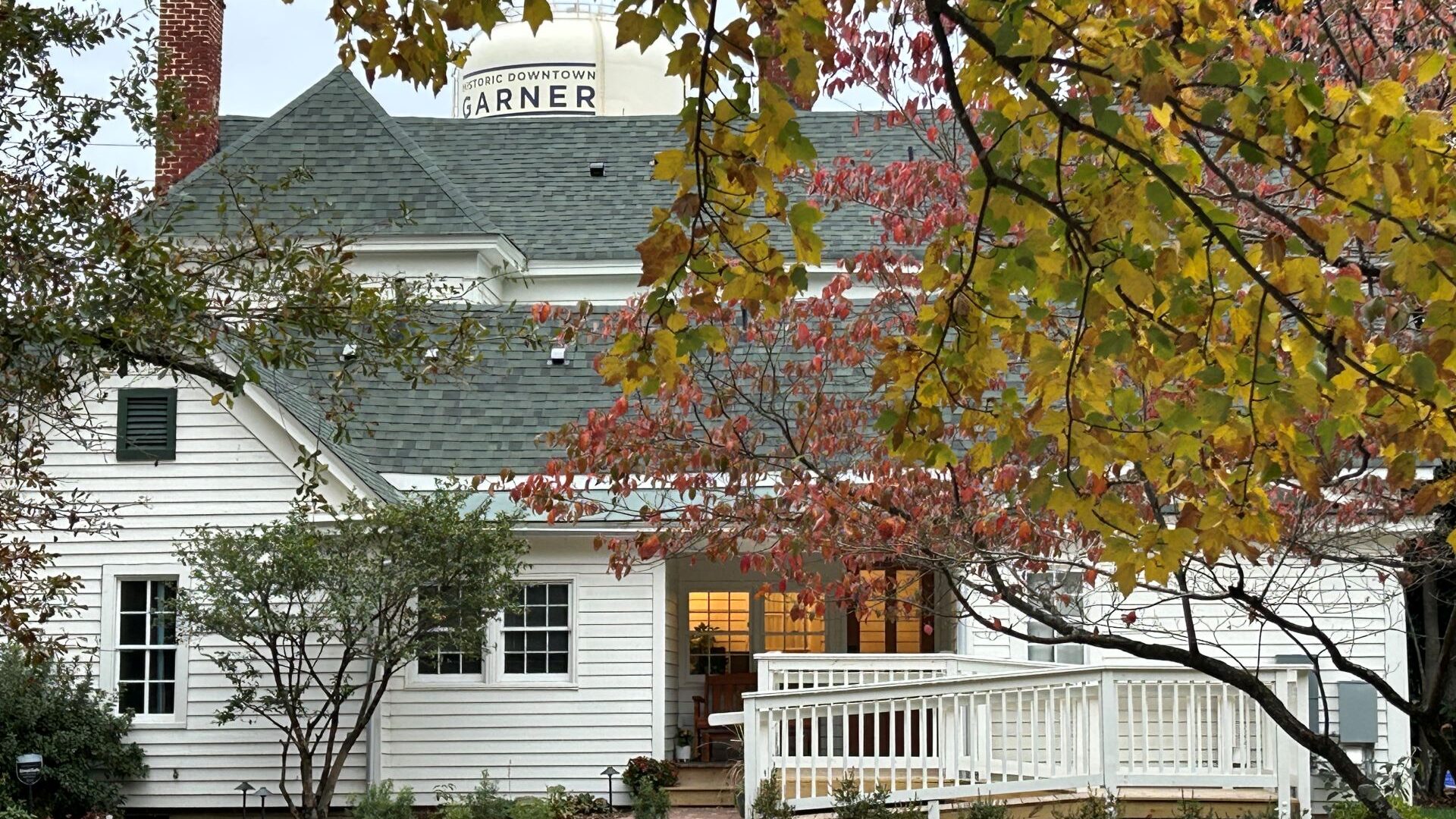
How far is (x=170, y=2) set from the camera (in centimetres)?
2353

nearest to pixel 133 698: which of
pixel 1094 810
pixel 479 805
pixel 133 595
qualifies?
pixel 133 595

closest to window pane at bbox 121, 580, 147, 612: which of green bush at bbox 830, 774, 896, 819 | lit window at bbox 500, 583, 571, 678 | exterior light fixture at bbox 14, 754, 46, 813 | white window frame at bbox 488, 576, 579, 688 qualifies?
exterior light fixture at bbox 14, 754, 46, 813

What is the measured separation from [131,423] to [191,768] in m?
3.74

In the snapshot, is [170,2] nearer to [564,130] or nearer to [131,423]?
[564,130]

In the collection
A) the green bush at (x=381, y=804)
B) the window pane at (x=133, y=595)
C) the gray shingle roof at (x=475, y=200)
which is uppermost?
the gray shingle roof at (x=475, y=200)

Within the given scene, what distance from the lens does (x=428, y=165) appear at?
23.4 metres

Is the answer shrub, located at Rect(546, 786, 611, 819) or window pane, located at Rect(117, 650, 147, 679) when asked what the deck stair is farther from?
window pane, located at Rect(117, 650, 147, 679)

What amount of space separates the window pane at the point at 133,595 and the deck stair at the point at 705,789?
6121 millimetres

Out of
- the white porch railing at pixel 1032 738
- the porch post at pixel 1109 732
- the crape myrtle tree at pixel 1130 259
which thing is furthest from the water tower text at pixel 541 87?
the crape myrtle tree at pixel 1130 259

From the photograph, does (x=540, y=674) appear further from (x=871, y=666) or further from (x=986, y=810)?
(x=986, y=810)

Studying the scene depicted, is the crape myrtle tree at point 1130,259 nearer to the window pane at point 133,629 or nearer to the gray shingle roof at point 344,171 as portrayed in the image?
the window pane at point 133,629

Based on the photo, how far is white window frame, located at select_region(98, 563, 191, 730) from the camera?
58.8ft

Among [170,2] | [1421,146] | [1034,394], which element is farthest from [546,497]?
[170,2]

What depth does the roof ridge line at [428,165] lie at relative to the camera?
890 inches
